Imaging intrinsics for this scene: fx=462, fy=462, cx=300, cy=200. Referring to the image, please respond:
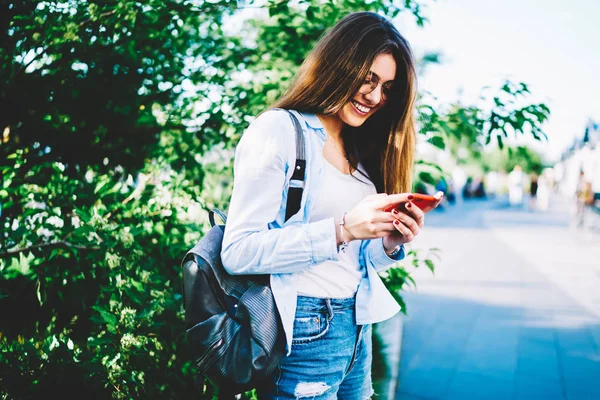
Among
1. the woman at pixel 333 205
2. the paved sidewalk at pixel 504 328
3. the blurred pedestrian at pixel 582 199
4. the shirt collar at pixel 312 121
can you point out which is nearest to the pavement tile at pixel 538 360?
the paved sidewalk at pixel 504 328

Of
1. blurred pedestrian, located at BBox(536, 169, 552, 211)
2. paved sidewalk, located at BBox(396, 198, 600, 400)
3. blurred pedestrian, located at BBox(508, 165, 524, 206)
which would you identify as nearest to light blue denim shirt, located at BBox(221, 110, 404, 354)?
paved sidewalk, located at BBox(396, 198, 600, 400)

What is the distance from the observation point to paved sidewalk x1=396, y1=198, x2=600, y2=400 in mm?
3547

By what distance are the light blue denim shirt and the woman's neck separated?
196 millimetres

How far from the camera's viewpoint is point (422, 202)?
1226 millimetres

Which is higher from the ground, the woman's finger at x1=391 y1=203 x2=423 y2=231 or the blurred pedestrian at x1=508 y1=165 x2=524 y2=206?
the woman's finger at x1=391 y1=203 x2=423 y2=231

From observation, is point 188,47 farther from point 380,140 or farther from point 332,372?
point 332,372

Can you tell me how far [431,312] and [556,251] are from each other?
562 centimetres

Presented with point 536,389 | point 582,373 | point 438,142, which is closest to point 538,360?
point 582,373

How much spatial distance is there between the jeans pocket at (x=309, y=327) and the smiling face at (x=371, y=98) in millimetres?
610

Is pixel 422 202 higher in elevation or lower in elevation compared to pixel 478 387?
higher

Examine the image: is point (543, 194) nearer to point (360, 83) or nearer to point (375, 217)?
point (360, 83)

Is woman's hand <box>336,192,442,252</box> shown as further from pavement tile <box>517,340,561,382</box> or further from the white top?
pavement tile <box>517,340,561,382</box>

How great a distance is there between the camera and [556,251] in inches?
374

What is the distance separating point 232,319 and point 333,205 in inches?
17.4
